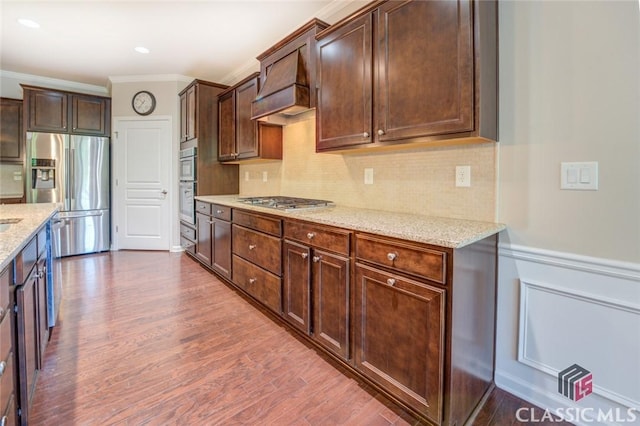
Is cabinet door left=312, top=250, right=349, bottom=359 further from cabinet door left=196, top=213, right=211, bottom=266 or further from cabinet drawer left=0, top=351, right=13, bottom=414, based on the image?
cabinet door left=196, top=213, right=211, bottom=266

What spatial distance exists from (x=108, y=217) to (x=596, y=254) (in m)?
5.63

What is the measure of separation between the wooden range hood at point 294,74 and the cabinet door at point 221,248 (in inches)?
47.7

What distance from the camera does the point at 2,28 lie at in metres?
3.29

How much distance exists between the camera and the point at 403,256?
144cm

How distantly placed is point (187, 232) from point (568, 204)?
13.6ft

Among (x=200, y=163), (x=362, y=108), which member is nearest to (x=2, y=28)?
(x=200, y=163)

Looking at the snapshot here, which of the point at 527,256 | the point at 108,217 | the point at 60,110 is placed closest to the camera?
the point at 527,256

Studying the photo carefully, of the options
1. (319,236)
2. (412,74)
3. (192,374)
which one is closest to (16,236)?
(192,374)

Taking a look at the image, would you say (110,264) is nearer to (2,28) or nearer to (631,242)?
(2,28)

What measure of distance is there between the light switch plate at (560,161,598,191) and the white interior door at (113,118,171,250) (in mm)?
4804

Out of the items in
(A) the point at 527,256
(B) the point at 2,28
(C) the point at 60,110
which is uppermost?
(B) the point at 2,28

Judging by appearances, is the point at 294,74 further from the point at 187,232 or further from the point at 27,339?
the point at 187,232

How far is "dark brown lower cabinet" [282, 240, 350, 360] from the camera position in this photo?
179 centimetres

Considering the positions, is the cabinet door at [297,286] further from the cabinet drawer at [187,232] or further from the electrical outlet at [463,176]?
the cabinet drawer at [187,232]
